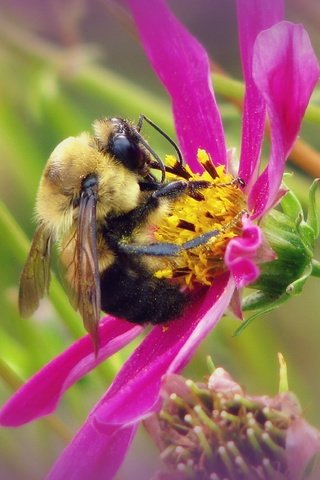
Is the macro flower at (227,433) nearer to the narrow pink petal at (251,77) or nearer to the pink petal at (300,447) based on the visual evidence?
the pink petal at (300,447)

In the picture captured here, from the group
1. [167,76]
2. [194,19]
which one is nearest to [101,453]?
[167,76]

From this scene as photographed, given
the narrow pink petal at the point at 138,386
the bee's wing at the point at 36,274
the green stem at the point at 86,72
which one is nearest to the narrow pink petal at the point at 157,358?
the narrow pink petal at the point at 138,386

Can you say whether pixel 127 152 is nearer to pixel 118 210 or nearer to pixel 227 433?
pixel 118 210

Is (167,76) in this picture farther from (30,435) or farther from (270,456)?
(30,435)

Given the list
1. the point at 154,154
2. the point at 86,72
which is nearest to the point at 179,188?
the point at 154,154

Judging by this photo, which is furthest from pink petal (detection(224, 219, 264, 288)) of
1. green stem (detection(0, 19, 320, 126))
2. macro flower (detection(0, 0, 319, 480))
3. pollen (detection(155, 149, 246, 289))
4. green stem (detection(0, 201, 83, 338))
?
green stem (detection(0, 19, 320, 126))

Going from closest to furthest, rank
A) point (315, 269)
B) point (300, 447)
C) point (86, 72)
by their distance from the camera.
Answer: point (300, 447) → point (315, 269) → point (86, 72)
